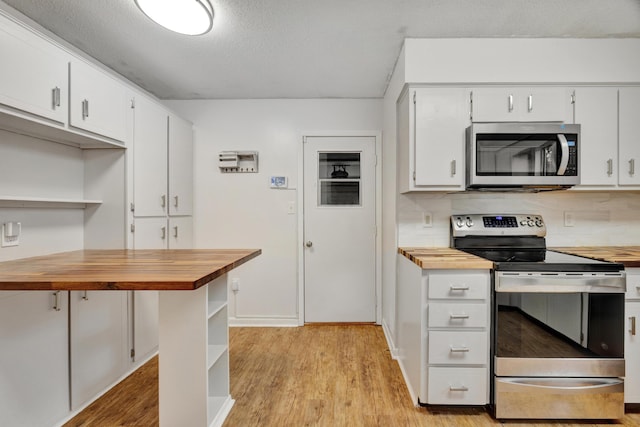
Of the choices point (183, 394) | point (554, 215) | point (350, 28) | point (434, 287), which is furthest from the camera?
point (554, 215)

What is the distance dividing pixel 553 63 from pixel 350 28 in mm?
1409

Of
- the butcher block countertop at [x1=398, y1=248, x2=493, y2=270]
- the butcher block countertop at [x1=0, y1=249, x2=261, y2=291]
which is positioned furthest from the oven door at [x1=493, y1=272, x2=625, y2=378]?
the butcher block countertop at [x1=0, y1=249, x2=261, y2=291]

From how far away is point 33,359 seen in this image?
1729mm

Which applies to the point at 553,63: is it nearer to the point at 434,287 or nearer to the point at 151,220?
the point at 434,287

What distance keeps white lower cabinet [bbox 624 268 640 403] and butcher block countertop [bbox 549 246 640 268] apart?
0.06 m

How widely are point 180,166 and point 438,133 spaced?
2298 mm

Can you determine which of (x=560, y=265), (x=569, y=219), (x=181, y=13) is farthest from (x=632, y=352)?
(x=181, y=13)

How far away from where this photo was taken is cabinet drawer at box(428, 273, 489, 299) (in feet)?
6.16

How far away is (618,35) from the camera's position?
2207 millimetres

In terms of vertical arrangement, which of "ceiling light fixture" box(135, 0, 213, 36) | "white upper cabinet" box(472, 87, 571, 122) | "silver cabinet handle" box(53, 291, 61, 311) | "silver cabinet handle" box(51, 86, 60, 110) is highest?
"ceiling light fixture" box(135, 0, 213, 36)

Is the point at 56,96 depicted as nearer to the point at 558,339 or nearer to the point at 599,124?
the point at 558,339

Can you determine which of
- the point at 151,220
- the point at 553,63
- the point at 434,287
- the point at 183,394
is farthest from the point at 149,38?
the point at 553,63

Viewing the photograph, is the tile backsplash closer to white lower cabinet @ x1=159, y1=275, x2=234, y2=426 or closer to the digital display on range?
the digital display on range

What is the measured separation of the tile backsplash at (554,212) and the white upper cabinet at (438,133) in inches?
13.0
